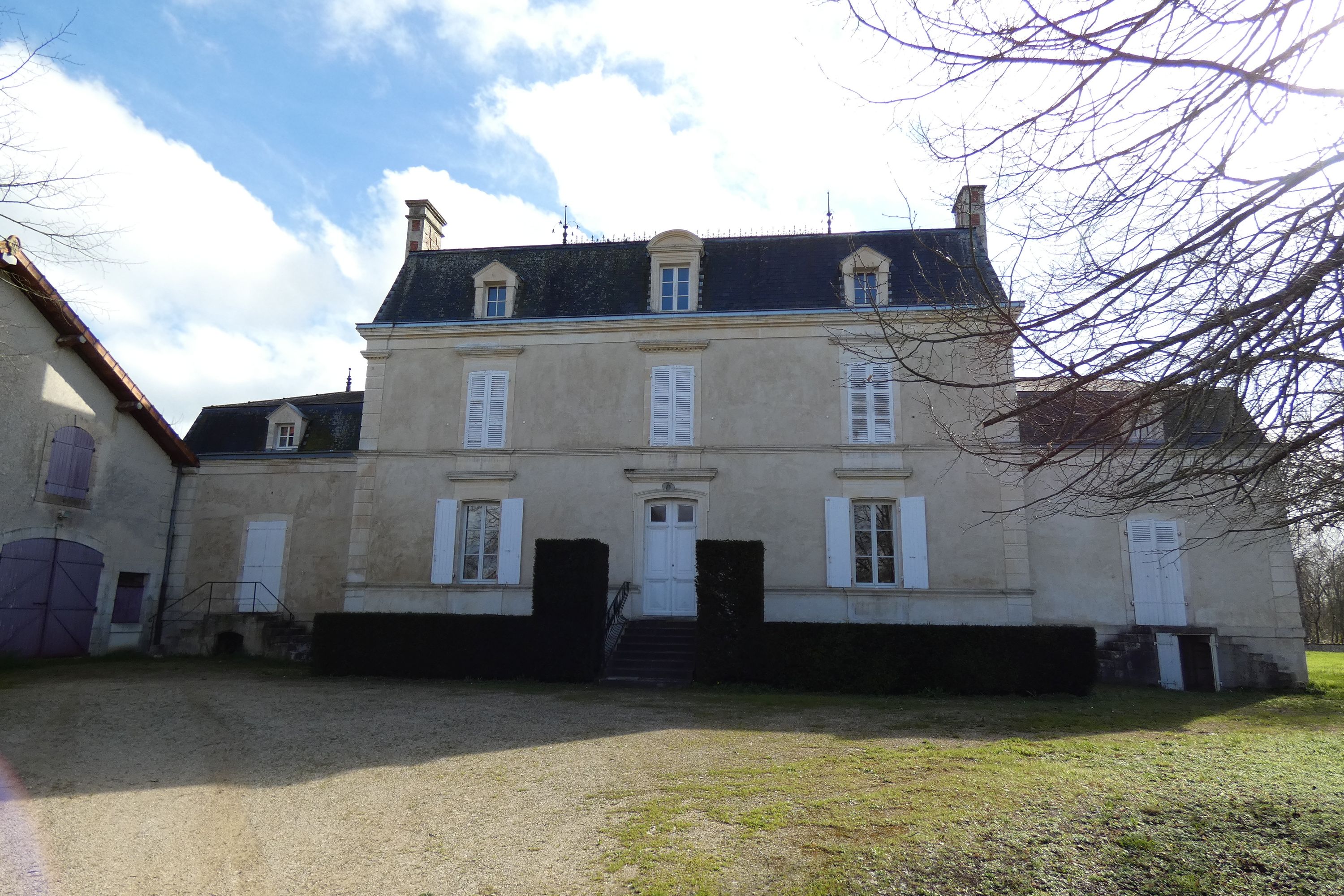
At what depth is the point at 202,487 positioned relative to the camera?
1677 cm

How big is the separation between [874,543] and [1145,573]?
14.7 feet

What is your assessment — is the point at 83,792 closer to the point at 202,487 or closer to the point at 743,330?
the point at 743,330

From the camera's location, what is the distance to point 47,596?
45.5ft

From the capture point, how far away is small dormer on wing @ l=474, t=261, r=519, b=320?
612 inches

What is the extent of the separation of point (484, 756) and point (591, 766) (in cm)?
101

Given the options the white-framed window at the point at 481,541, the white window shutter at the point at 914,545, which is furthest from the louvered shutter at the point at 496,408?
the white window shutter at the point at 914,545

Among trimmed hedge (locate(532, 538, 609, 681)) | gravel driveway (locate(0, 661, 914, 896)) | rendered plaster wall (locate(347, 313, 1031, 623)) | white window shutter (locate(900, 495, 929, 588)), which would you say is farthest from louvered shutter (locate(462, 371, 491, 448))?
white window shutter (locate(900, 495, 929, 588))

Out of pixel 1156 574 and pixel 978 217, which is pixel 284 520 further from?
pixel 1156 574

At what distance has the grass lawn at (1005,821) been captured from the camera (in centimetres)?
388

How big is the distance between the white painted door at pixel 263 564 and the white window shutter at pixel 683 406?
26.3ft

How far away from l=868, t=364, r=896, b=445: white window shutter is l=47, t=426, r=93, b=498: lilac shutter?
1355 cm

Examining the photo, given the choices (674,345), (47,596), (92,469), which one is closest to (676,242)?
(674,345)

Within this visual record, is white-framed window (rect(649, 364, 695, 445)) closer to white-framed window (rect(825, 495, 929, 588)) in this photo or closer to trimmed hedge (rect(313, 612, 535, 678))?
white-framed window (rect(825, 495, 929, 588))

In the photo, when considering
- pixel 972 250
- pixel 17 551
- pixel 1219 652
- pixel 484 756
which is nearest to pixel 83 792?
pixel 484 756
